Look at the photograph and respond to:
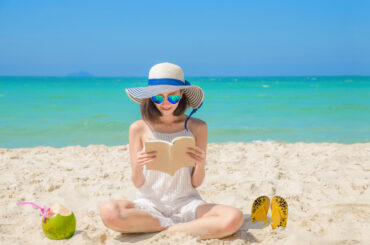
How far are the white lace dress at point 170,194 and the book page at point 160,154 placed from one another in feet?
1.03

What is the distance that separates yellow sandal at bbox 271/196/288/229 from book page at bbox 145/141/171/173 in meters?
0.95

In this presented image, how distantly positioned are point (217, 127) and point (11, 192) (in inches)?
273

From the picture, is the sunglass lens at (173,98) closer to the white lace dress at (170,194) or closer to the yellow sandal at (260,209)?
the white lace dress at (170,194)

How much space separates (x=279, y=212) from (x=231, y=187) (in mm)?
1281

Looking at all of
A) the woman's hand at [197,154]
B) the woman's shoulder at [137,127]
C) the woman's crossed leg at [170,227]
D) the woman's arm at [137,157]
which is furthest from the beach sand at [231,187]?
the woman's shoulder at [137,127]

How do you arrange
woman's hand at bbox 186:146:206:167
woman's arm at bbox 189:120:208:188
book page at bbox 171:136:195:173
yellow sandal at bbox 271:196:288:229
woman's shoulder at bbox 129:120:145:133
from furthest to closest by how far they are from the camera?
woman's shoulder at bbox 129:120:145:133, yellow sandal at bbox 271:196:288:229, woman's arm at bbox 189:120:208:188, woman's hand at bbox 186:146:206:167, book page at bbox 171:136:195:173

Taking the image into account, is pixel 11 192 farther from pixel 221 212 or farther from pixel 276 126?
pixel 276 126

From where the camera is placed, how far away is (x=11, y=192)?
13.1ft

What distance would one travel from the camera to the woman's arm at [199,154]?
2.76 meters

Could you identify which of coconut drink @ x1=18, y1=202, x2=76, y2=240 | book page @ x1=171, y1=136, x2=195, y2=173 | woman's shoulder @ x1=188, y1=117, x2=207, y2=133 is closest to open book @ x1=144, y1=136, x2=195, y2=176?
book page @ x1=171, y1=136, x2=195, y2=173

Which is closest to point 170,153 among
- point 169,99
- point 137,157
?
point 137,157

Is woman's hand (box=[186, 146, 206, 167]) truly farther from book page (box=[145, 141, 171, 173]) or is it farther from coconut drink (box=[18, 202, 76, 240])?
coconut drink (box=[18, 202, 76, 240])

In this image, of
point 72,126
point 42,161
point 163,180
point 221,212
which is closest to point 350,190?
point 221,212

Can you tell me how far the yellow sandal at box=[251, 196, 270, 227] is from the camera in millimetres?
3137
